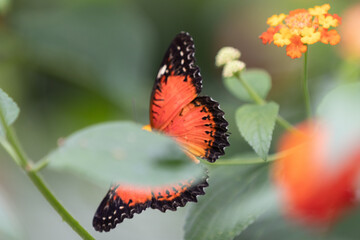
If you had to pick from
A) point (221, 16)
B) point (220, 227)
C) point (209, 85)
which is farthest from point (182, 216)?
point (221, 16)

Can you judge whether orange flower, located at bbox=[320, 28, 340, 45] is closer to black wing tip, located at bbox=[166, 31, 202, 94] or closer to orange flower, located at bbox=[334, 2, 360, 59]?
black wing tip, located at bbox=[166, 31, 202, 94]

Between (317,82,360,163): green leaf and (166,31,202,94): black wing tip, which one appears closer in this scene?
(317,82,360,163): green leaf

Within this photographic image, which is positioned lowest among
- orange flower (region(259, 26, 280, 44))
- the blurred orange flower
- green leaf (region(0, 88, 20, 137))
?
the blurred orange flower

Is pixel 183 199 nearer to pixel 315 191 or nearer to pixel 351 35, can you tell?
pixel 315 191

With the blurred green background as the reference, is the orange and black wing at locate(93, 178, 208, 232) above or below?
below

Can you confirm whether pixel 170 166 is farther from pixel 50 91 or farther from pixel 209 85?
pixel 50 91

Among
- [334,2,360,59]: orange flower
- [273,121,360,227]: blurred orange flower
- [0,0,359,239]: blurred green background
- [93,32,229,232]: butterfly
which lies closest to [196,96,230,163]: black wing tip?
[93,32,229,232]: butterfly

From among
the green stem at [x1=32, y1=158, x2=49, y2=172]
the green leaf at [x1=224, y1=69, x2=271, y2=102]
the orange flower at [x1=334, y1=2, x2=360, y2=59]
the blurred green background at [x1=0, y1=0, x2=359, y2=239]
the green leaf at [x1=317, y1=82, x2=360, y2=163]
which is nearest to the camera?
the green leaf at [x1=317, y1=82, x2=360, y2=163]
